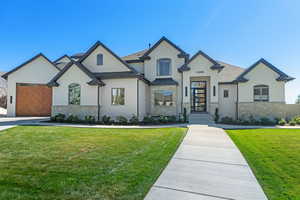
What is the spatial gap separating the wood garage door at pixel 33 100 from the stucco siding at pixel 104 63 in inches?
241

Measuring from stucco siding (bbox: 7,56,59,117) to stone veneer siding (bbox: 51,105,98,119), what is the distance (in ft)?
17.1

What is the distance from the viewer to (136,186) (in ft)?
10.1

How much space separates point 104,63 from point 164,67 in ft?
20.6

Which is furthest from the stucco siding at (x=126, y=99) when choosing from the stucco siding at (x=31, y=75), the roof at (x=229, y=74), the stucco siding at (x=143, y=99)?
the roof at (x=229, y=74)

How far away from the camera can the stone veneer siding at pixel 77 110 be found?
1466 centimetres

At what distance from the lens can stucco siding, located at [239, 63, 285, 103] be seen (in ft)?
48.4

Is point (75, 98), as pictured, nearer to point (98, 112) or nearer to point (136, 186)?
point (98, 112)

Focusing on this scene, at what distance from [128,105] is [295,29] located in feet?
48.3

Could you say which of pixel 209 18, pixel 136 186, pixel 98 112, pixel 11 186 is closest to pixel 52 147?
pixel 11 186

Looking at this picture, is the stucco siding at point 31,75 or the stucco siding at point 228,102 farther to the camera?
the stucco siding at point 31,75

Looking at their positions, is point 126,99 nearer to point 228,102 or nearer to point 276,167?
point 228,102

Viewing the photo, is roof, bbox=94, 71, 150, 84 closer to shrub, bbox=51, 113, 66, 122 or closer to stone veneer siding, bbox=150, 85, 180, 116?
stone veneer siding, bbox=150, 85, 180, 116

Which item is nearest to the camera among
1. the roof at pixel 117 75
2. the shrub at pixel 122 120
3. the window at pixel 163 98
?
the shrub at pixel 122 120

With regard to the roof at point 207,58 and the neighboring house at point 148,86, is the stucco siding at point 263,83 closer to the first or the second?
the neighboring house at point 148,86
